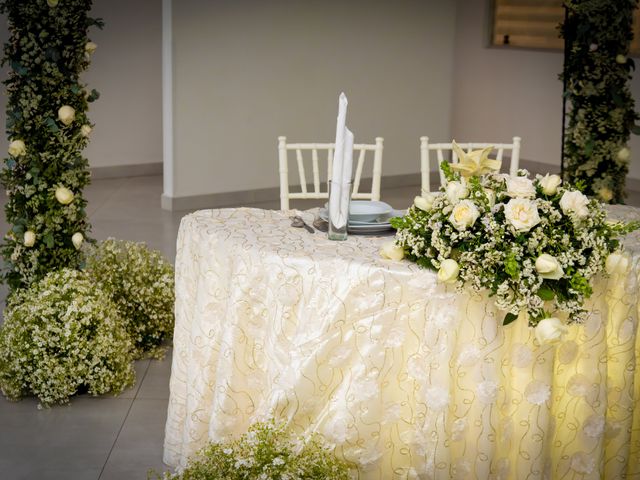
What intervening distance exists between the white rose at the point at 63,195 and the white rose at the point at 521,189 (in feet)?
6.33

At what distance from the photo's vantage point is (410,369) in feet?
9.37

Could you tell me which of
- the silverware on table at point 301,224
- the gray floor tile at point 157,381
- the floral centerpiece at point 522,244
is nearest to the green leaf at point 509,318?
the floral centerpiece at point 522,244

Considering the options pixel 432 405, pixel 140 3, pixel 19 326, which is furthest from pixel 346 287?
pixel 140 3

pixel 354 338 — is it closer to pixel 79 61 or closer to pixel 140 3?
pixel 79 61

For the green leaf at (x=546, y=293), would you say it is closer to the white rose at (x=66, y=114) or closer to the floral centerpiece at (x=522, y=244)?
the floral centerpiece at (x=522, y=244)

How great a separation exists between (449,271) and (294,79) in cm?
534

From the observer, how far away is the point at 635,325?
2.96 meters

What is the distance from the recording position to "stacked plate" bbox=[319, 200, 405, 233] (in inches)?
126

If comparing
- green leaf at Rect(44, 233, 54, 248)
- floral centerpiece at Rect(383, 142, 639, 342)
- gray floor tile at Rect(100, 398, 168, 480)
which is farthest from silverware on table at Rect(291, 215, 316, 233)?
green leaf at Rect(44, 233, 54, 248)

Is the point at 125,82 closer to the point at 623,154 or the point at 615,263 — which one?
the point at 623,154

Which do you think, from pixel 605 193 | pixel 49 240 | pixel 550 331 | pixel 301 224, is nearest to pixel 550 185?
pixel 550 331

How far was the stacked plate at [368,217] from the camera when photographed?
3.20m

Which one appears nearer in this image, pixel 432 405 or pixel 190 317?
pixel 432 405

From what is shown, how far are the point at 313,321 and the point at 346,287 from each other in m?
0.15
